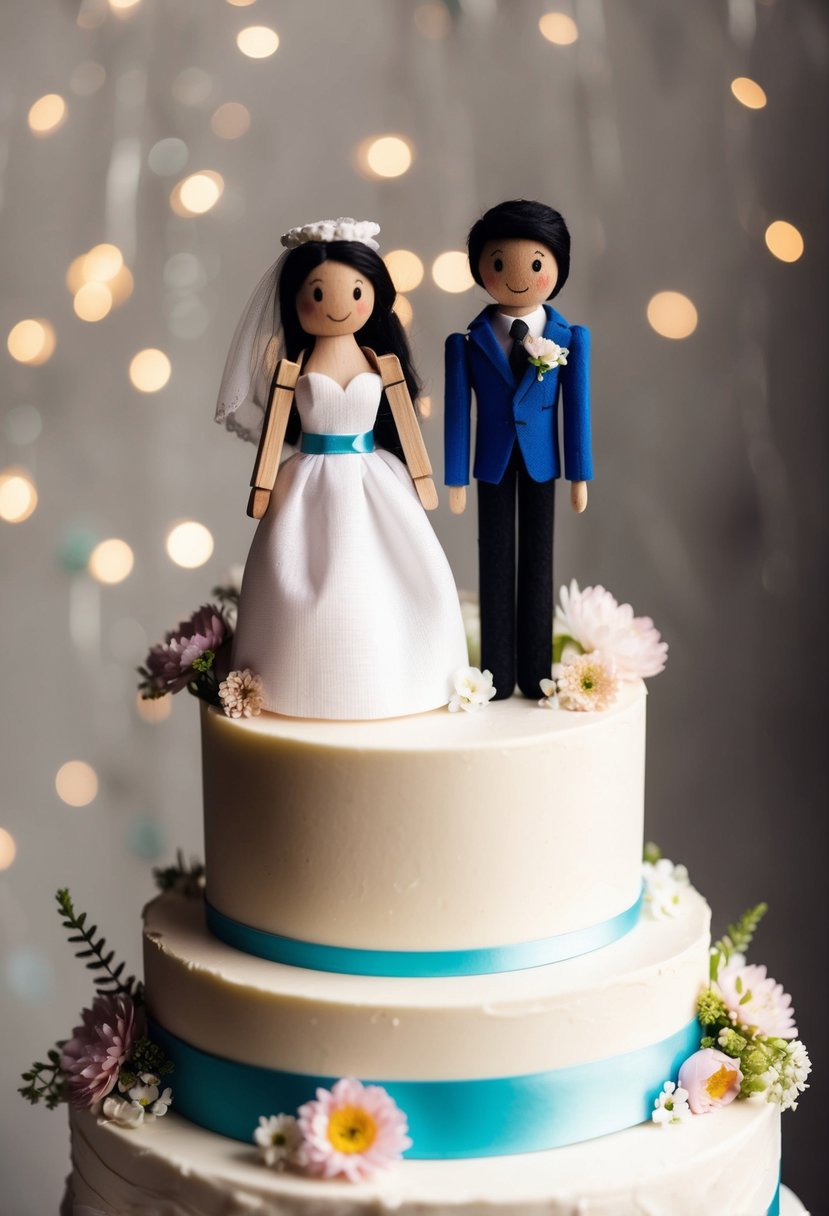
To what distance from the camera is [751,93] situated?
8.54 feet

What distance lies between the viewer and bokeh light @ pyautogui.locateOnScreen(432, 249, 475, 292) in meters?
2.70

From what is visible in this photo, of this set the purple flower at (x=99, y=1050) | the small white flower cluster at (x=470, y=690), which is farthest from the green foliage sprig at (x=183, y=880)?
the small white flower cluster at (x=470, y=690)

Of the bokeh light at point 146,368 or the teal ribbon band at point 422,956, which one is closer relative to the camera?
the teal ribbon band at point 422,956

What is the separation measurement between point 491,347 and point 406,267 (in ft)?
3.54

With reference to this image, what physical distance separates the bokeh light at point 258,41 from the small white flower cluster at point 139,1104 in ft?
6.13

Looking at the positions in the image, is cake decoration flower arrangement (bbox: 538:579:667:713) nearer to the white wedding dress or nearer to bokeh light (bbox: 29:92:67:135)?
the white wedding dress

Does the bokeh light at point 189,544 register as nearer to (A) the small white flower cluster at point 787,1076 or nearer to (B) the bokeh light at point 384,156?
(B) the bokeh light at point 384,156

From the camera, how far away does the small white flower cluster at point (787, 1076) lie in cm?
168

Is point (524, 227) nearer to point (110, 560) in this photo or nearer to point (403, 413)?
point (403, 413)

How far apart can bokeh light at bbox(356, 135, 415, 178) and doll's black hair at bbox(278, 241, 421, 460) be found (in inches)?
40.2

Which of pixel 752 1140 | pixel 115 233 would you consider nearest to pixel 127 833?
pixel 115 233

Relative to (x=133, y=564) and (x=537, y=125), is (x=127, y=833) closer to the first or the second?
(x=133, y=564)

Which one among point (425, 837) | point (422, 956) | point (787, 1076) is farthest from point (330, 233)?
point (787, 1076)

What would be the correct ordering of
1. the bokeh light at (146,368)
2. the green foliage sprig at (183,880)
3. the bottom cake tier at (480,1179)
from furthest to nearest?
1. the bokeh light at (146,368)
2. the green foliage sprig at (183,880)
3. the bottom cake tier at (480,1179)
